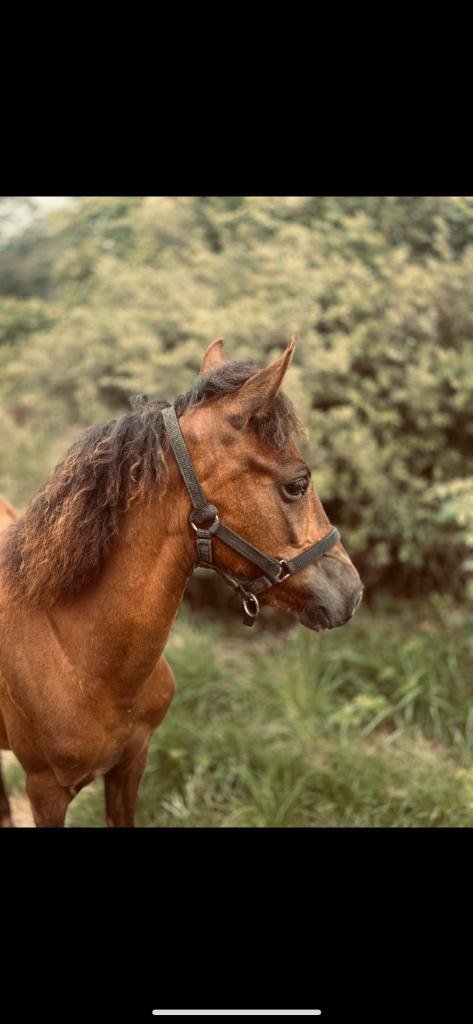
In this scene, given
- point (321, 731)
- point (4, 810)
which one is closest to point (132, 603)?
point (4, 810)

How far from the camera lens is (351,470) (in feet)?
16.3

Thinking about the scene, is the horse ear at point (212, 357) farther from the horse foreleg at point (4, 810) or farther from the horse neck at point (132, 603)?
the horse foreleg at point (4, 810)

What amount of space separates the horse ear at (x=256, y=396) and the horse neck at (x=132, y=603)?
0.88ft

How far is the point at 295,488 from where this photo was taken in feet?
7.22

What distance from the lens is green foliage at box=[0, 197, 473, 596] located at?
4738mm

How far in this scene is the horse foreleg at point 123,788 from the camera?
111 inches

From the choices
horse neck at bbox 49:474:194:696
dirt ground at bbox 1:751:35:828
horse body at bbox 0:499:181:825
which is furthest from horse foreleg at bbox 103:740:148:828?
dirt ground at bbox 1:751:35:828

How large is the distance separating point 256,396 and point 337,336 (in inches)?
111

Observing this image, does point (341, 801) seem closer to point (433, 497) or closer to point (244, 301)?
point (433, 497)

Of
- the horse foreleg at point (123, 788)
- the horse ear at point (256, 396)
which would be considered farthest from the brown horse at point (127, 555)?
the horse foreleg at point (123, 788)

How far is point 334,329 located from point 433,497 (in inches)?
48.1

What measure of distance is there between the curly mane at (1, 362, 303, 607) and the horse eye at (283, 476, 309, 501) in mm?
113

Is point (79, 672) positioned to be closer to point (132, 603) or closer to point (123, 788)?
point (132, 603)
